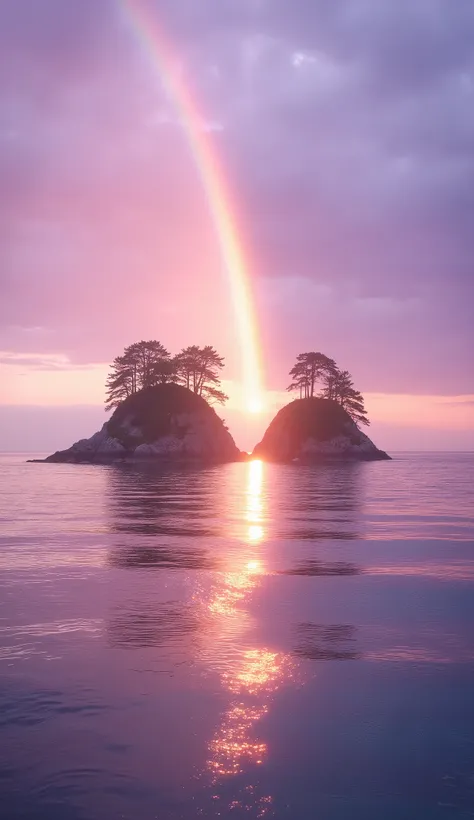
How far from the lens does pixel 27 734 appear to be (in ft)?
24.6

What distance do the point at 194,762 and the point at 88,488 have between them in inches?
1852

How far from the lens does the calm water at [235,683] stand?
6.43 meters

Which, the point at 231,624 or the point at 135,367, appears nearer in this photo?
the point at 231,624

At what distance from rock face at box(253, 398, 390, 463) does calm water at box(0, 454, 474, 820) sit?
395 ft

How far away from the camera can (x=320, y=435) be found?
141 meters

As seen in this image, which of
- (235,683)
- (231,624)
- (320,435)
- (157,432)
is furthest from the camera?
(320,435)

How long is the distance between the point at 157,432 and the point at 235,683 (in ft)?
376

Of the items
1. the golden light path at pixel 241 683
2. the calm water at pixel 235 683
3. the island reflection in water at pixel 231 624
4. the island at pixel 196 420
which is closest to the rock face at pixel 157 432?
the island at pixel 196 420

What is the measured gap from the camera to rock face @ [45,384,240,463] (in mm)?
122312

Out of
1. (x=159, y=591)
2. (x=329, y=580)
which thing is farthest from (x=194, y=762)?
(x=329, y=580)

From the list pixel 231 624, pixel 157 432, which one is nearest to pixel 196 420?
pixel 157 432

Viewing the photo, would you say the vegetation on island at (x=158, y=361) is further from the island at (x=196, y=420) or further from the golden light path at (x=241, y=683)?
the golden light path at (x=241, y=683)

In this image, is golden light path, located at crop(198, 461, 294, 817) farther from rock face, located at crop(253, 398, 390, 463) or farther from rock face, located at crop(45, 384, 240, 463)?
rock face, located at crop(253, 398, 390, 463)

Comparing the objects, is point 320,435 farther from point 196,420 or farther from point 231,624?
point 231,624
